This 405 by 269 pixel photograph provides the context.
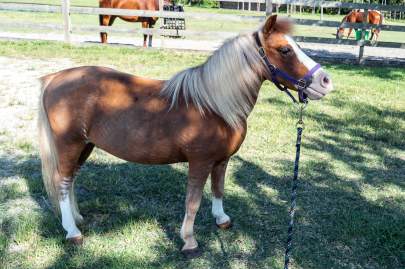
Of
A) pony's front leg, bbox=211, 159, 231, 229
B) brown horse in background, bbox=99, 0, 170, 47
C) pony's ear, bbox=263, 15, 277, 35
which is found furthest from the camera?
brown horse in background, bbox=99, 0, 170, 47

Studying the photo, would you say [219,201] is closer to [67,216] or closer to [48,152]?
[67,216]

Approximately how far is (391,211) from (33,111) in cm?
525

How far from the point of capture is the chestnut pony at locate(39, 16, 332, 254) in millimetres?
2854

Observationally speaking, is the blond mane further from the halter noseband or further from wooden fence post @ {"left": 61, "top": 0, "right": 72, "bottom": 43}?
wooden fence post @ {"left": 61, "top": 0, "right": 72, "bottom": 43}

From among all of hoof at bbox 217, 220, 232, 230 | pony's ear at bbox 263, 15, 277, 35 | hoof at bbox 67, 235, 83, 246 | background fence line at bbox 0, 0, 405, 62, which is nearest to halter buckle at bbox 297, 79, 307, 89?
pony's ear at bbox 263, 15, 277, 35

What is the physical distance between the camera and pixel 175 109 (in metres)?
2.99

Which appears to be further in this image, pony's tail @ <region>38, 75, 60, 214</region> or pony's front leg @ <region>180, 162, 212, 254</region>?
pony's tail @ <region>38, 75, 60, 214</region>

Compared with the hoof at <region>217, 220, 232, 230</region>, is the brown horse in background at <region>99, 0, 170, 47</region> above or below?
above

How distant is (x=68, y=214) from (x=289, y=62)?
6.86 ft

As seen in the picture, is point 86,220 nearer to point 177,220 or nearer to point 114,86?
point 177,220

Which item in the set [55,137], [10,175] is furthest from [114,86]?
[10,175]

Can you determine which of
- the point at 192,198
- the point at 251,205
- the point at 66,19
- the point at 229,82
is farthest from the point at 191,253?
the point at 66,19

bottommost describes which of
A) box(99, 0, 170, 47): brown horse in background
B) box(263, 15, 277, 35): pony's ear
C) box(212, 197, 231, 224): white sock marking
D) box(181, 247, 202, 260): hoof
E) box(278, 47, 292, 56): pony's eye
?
box(181, 247, 202, 260): hoof

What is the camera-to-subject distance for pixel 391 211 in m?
3.96
